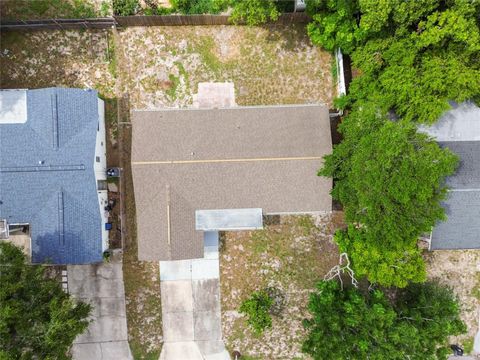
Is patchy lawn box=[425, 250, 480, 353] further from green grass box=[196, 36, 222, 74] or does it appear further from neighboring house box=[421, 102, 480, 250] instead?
green grass box=[196, 36, 222, 74]

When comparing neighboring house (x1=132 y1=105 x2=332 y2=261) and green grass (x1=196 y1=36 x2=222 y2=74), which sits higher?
green grass (x1=196 y1=36 x2=222 y2=74)

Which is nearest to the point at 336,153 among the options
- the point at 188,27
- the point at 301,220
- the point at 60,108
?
the point at 301,220

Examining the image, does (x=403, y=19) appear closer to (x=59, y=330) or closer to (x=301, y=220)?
(x=301, y=220)

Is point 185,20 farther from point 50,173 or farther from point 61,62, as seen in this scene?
point 50,173

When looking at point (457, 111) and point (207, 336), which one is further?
point (207, 336)

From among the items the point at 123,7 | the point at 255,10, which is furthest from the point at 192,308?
the point at 123,7

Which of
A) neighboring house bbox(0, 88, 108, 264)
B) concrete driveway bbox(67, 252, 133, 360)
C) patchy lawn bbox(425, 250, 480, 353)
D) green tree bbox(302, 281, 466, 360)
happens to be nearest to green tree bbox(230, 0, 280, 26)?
neighboring house bbox(0, 88, 108, 264)
